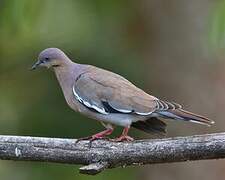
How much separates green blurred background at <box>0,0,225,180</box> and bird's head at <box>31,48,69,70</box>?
145 centimetres

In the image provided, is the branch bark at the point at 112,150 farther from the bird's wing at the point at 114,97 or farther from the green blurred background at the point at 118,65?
the green blurred background at the point at 118,65

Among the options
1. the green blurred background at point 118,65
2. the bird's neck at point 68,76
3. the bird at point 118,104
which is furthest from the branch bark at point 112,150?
the green blurred background at point 118,65

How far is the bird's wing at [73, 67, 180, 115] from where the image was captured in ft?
19.2

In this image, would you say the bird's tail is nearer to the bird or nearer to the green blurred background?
the bird

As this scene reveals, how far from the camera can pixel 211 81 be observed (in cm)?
841

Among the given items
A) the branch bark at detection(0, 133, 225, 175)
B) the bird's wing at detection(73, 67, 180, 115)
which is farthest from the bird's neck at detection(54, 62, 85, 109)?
the branch bark at detection(0, 133, 225, 175)

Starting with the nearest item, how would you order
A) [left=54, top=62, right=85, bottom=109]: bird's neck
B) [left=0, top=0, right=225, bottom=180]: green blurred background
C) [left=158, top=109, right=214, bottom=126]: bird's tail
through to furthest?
[left=158, top=109, right=214, bottom=126]: bird's tail, [left=54, top=62, right=85, bottom=109]: bird's neck, [left=0, top=0, right=225, bottom=180]: green blurred background

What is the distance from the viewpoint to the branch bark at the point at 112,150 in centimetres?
531

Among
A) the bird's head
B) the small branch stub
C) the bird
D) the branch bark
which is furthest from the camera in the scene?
the bird's head

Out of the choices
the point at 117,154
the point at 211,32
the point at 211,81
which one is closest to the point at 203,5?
the point at 211,81

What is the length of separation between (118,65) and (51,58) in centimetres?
269

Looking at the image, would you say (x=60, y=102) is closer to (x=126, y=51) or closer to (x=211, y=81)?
(x=126, y=51)

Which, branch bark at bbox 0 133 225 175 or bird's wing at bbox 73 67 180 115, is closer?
Answer: branch bark at bbox 0 133 225 175

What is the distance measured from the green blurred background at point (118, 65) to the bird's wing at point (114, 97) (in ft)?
6.10
